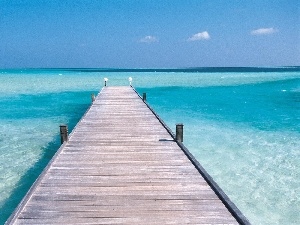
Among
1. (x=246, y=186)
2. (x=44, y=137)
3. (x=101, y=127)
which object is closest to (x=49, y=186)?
(x=101, y=127)

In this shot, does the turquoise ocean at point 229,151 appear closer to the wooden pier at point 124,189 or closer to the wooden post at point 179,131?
the wooden post at point 179,131

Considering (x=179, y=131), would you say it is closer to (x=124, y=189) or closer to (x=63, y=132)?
(x=63, y=132)

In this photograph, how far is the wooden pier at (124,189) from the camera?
4746 mm

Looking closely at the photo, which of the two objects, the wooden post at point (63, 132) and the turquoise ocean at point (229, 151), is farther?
the wooden post at point (63, 132)

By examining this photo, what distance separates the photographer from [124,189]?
18.8 feet

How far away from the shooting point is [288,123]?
1947 centimetres

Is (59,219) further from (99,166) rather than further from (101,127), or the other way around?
(101,127)

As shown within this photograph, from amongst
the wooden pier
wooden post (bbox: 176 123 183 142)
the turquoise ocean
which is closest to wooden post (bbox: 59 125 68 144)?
the wooden pier

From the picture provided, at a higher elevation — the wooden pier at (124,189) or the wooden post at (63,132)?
the wooden post at (63,132)

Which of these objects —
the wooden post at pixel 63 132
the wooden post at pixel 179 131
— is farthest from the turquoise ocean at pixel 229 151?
the wooden post at pixel 179 131

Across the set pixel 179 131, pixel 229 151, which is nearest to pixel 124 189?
pixel 179 131

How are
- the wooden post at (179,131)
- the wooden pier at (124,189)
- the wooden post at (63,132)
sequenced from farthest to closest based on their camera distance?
1. the wooden post at (179,131)
2. the wooden post at (63,132)
3. the wooden pier at (124,189)

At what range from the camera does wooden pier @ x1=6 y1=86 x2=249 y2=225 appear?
15.6ft

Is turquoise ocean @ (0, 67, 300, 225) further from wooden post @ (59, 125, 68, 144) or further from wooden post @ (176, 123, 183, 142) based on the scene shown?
wooden post @ (176, 123, 183, 142)
